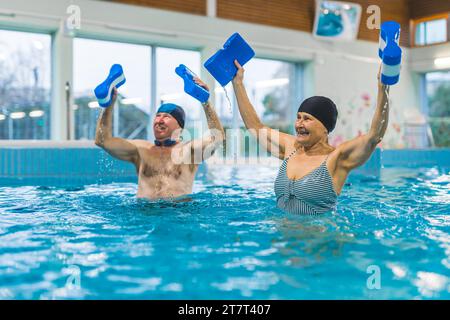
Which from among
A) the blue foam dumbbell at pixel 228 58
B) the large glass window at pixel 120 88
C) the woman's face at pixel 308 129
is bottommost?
the woman's face at pixel 308 129

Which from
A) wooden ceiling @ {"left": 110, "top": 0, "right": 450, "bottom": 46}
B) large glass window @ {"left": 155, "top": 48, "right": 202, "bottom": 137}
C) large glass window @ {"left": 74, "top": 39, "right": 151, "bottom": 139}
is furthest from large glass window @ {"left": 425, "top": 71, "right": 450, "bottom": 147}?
large glass window @ {"left": 74, "top": 39, "right": 151, "bottom": 139}

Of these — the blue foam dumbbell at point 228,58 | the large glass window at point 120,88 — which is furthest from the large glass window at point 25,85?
the blue foam dumbbell at point 228,58

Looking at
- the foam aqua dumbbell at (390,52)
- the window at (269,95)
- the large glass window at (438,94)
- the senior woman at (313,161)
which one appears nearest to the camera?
the foam aqua dumbbell at (390,52)

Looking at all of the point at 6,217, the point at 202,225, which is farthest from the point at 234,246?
the point at 6,217

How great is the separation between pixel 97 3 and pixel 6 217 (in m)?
7.17

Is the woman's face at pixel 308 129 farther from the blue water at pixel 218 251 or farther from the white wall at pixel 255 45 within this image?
the white wall at pixel 255 45

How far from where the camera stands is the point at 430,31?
14484 mm

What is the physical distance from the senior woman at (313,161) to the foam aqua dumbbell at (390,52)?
473mm

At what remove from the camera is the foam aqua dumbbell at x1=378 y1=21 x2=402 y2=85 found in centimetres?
230

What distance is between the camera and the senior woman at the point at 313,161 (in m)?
2.90

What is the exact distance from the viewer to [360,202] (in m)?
4.30

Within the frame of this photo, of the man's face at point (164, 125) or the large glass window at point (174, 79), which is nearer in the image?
the man's face at point (164, 125)

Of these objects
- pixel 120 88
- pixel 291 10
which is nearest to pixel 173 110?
pixel 120 88

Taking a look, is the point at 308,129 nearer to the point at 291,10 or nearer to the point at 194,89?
the point at 194,89
